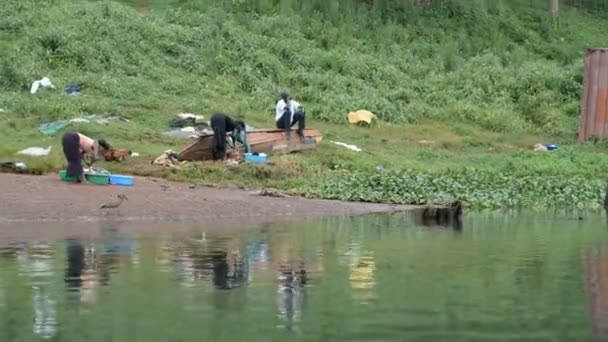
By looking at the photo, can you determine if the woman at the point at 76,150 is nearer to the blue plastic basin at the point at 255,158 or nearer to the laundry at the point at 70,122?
the blue plastic basin at the point at 255,158

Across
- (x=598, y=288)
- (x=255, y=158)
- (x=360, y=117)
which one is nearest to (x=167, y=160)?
(x=255, y=158)

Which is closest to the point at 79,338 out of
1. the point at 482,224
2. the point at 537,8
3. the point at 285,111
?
the point at 482,224

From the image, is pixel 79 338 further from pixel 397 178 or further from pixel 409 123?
Answer: pixel 409 123

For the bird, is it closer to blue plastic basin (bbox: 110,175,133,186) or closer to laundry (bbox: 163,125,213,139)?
blue plastic basin (bbox: 110,175,133,186)

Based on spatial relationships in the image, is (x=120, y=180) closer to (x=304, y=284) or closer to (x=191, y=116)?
(x=191, y=116)

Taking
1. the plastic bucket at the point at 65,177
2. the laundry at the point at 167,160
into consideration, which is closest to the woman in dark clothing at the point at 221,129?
the laundry at the point at 167,160

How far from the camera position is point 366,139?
3509cm

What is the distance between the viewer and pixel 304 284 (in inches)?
611

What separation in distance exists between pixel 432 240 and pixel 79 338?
9.68m

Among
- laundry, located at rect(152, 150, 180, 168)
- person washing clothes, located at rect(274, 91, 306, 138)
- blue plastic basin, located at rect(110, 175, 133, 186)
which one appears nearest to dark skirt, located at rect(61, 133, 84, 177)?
blue plastic basin, located at rect(110, 175, 133, 186)

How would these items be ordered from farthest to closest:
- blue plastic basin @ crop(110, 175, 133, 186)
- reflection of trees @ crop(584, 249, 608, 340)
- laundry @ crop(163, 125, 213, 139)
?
laundry @ crop(163, 125, 213, 139) → blue plastic basin @ crop(110, 175, 133, 186) → reflection of trees @ crop(584, 249, 608, 340)

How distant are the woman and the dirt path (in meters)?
0.32

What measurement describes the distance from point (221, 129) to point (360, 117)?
929 centimetres

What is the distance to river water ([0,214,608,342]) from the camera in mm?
12539
